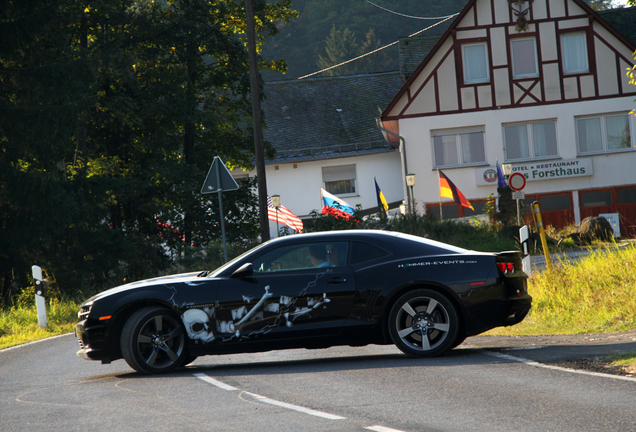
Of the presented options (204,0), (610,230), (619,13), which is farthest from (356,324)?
(619,13)

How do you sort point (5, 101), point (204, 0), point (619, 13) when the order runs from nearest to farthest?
point (5, 101) → point (204, 0) → point (619, 13)

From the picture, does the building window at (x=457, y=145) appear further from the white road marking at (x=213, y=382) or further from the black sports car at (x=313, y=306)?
the white road marking at (x=213, y=382)

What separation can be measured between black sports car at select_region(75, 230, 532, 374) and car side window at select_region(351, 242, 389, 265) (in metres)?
0.01

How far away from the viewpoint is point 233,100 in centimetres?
3039

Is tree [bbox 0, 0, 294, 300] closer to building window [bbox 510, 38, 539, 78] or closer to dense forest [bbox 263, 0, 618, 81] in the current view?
building window [bbox 510, 38, 539, 78]

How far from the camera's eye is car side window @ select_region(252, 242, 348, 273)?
8141 millimetres

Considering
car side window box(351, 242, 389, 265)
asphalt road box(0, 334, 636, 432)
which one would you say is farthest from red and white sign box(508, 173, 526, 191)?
car side window box(351, 242, 389, 265)

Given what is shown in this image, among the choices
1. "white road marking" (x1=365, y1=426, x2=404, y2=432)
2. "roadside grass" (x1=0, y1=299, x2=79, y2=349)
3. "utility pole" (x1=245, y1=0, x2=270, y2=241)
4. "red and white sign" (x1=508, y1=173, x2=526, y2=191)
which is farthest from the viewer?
"utility pole" (x1=245, y1=0, x2=270, y2=241)

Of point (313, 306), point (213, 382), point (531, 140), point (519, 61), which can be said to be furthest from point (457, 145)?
point (213, 382)

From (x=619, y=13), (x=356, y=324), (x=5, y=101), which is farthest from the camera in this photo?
(x=619, y=13)

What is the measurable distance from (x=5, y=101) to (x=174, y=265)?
674 cm

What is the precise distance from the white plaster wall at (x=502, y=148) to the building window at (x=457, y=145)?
0.30m

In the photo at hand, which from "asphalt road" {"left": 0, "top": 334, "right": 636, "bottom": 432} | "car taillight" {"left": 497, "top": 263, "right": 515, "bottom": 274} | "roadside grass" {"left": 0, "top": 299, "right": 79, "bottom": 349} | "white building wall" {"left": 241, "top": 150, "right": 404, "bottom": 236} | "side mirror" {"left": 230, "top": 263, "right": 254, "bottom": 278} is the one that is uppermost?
"white building wall" {"left": 241, "top": 150, "right": 404, "bottom": 236}

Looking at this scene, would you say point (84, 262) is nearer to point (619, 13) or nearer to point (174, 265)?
point (174, 265)
